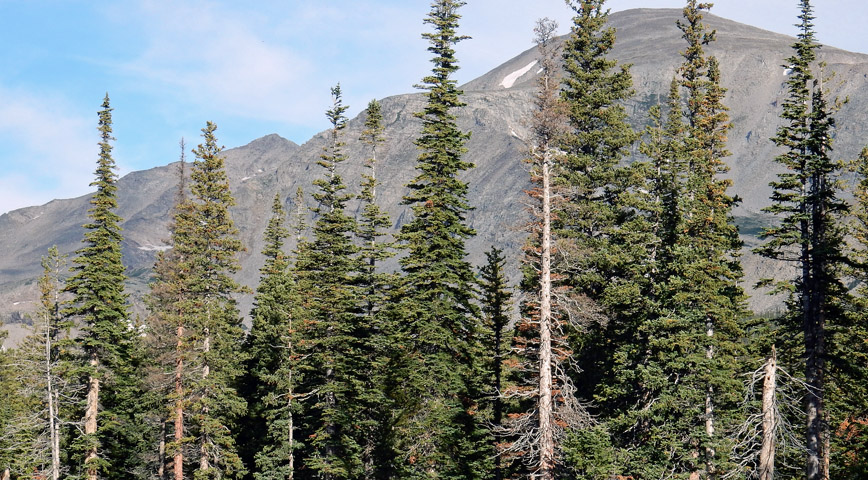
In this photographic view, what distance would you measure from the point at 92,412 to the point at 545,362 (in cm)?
3113

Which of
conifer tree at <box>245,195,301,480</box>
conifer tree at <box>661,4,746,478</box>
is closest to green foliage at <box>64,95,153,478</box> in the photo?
conifer tree at <box>245,195,301,480</box>

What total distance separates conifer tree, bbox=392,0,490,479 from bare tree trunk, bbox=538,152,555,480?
→ 7.96m

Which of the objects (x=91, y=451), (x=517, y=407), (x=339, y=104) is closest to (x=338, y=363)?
(x=517, y=407)

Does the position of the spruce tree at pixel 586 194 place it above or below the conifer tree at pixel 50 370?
above

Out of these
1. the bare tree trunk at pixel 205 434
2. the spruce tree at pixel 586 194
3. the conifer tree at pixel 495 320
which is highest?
the spruce tree at pixel 586 194

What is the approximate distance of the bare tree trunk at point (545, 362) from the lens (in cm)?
2367

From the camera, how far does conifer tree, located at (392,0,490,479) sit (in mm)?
31938

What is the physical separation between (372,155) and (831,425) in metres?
31.3

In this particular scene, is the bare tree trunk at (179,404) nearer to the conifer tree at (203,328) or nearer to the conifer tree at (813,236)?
the conifer tree at (203,328)

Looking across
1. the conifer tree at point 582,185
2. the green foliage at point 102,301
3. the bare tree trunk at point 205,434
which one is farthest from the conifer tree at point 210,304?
the conifer tree at point 582,185

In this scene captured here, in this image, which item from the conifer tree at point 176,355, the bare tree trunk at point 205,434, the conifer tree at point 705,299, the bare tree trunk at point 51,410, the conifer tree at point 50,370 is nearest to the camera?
the conifer tree at point 705,299

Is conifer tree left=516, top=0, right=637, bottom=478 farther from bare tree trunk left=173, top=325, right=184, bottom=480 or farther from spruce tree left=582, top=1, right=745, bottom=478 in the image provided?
bare tree trunk left=173, top=325, right=184, bottom=480

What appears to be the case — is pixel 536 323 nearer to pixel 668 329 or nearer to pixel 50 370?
pixel 668 329

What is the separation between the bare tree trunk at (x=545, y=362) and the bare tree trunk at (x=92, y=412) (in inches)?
1161
